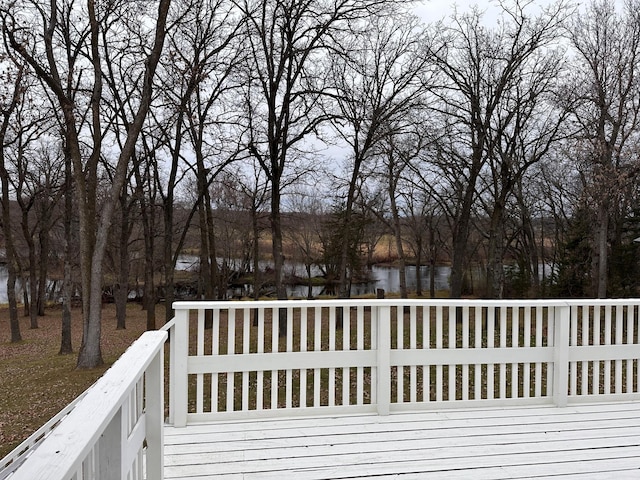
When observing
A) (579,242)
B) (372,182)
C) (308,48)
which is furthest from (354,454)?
(579,242)

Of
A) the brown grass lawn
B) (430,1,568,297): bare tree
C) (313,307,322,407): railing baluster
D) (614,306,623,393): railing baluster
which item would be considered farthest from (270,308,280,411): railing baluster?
(430,1,568,297): bare tree

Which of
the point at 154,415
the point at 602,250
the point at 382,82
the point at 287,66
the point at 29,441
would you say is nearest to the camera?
the point at 154,415

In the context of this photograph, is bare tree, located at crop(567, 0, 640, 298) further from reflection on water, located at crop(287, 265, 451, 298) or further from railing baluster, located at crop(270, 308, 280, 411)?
reflection on water, located at crop(287, 265, 451, 298)

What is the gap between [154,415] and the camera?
1727 mm

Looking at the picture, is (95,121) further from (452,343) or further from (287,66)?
(452,343)

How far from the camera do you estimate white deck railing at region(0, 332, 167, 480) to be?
773 mm

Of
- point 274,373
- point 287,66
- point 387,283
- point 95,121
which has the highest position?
point 287,66

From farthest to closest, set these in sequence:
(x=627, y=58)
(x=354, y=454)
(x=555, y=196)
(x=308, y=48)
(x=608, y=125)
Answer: (x=555, y=196)
(x=608, y=125)
(x=627, y=58)
(x=308, y=48)
(x=354, y=454)

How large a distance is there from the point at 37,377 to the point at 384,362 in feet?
25.9

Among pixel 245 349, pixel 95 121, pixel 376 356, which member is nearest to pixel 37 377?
pixel 95 121

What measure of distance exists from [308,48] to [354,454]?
32.0ft

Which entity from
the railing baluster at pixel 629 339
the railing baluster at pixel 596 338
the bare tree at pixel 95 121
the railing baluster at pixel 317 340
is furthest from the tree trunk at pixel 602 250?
the railing baluster at pixel 317 340

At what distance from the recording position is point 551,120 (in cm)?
1338

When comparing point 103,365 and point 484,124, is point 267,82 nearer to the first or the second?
point 484,124
